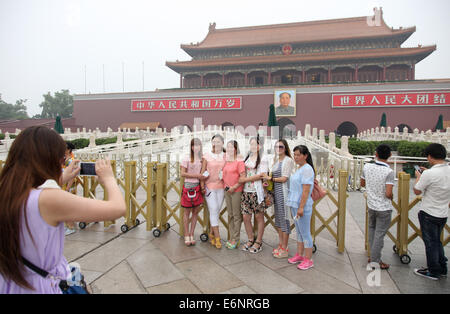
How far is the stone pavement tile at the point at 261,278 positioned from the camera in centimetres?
289

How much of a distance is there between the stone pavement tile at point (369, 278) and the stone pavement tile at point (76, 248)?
336cm

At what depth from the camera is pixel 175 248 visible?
3887 millimetres

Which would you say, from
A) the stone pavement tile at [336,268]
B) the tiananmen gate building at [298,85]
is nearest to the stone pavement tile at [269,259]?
the stone pavement tile at [336,268]

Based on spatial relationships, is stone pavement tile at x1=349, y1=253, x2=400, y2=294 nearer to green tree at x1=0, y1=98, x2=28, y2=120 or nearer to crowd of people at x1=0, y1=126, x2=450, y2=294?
crowd of people at x1=0, y1=126, x2=450, y2=294

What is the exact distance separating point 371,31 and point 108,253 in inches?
1316

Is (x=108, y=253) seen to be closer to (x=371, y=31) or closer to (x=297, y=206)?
(x=297, y=206)

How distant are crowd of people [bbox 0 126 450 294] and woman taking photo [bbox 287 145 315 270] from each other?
0.04 ft

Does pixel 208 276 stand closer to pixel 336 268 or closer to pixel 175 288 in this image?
pixel 175 288

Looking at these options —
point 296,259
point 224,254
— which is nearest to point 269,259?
point 296,259

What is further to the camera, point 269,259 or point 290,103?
point 290,103

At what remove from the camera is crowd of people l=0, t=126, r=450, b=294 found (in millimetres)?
1358

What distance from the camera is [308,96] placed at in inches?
1045

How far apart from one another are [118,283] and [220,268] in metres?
1.10

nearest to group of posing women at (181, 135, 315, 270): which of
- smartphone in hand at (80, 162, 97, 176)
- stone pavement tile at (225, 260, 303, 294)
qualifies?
stone pavement tile at (225, 260, 303, 294)
